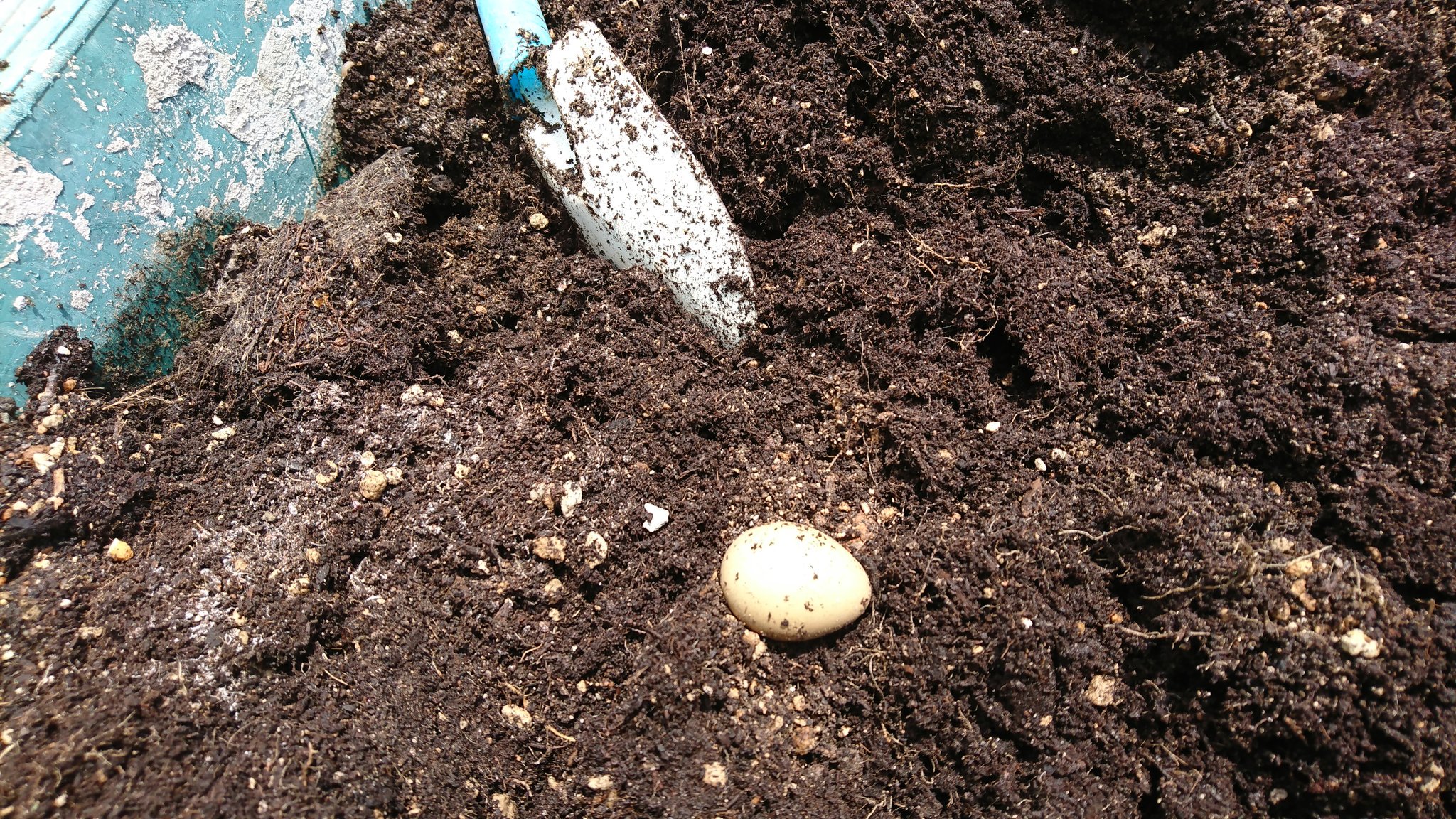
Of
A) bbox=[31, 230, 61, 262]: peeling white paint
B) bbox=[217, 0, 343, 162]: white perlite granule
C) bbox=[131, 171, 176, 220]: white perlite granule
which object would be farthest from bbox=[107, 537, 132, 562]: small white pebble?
bbox=[217, 0, 343, 162]: white perlite granule

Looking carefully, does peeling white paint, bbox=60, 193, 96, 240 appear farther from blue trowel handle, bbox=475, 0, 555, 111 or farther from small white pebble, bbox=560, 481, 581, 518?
small white pebble, bbox=560, 481, 581, 518

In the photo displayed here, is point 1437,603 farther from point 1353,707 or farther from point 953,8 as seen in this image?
point 953,8

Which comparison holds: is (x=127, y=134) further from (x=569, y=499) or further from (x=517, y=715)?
(x=517, y=715)

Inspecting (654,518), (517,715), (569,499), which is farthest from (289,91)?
(517,715)

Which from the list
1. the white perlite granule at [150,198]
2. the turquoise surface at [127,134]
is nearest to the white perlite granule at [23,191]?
the turquoise surface at [127,134]

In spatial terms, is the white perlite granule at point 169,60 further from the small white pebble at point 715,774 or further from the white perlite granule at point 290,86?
the small white pebble at point 715,774
